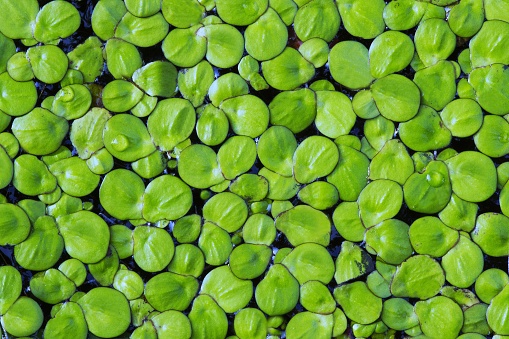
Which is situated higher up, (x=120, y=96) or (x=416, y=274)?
(x=120, y=96)

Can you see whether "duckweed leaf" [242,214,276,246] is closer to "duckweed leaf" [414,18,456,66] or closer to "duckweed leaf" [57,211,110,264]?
"duckweed leaf" [57,211,110,264]

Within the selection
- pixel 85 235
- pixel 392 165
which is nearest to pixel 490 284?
pixel 392 165

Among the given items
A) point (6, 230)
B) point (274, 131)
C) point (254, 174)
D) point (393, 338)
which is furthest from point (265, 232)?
point (6, 230)

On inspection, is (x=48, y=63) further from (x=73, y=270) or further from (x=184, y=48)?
(x=73, y=270)

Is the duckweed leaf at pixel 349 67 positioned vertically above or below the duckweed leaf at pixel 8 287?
above

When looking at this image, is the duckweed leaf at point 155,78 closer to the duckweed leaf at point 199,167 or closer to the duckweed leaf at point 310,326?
the duckweed leaf at point 199,167

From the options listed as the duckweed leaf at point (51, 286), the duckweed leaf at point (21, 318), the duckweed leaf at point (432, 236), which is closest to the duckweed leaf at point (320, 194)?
the duckweed leaf at point (432, 236)

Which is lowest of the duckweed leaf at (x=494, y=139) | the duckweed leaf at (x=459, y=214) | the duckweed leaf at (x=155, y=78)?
the duckweed leaf at (x=459, y=214)
